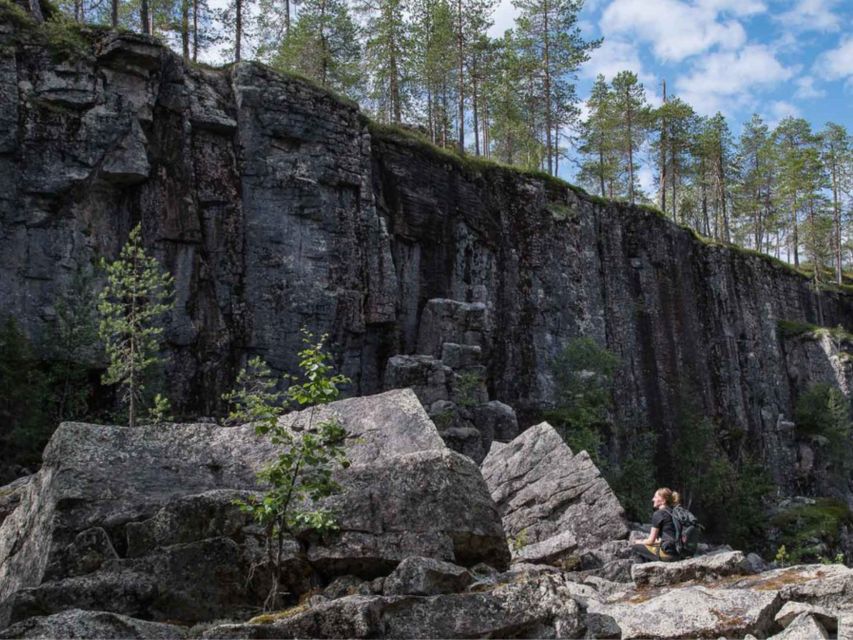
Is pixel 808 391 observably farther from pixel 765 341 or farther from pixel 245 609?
pixel 245 609

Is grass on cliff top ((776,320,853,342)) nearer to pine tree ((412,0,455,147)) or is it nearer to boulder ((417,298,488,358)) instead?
pine tree ((412,0,455,147))

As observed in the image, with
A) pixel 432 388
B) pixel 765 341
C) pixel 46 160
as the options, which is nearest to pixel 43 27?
pixel 46 160

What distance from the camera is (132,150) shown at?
28.8 metres

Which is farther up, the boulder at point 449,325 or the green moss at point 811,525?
the boulder at point 449,325

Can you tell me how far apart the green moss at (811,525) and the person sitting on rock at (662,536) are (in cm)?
2784

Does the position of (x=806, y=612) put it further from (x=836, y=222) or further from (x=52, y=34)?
(x=836, y=222)

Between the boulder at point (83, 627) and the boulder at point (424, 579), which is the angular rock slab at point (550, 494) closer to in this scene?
the boulder at point (424, 579)

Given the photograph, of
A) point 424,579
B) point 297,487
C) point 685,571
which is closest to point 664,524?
point 685,571

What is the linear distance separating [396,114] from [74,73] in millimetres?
20394

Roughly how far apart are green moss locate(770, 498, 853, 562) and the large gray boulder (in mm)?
33460

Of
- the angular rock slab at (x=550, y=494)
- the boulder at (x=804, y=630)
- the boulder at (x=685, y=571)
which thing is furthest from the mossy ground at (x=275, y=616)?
the angular rock slab at (x=550, y=494)

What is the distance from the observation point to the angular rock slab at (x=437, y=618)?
250 inches

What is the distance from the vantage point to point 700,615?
734cm

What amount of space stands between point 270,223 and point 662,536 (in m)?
22.9
